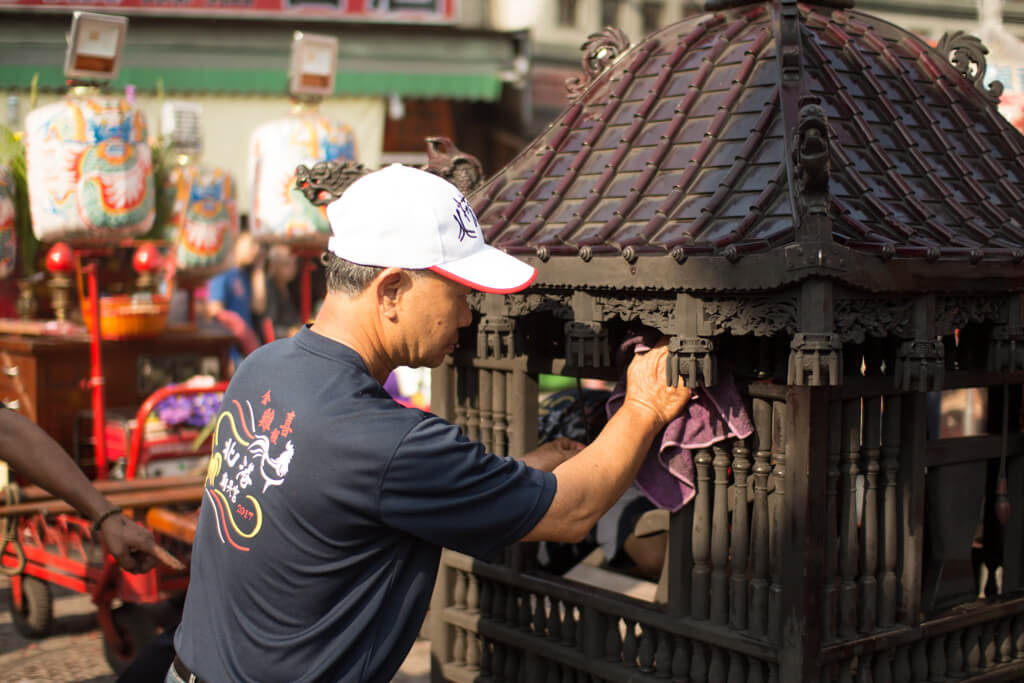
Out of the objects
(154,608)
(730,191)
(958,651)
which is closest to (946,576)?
(958,651)

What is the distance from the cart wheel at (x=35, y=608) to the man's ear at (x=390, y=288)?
13.3 ft

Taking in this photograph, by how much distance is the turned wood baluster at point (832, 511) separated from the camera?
276 centimetres

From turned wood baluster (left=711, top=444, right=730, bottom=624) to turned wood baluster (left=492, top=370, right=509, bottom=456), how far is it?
803 millimetres

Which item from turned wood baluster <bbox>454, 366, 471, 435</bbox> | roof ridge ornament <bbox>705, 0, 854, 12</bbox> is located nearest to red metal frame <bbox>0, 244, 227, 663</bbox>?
turned wood baluster <bbox>454, 366, 471, 435</bbox>

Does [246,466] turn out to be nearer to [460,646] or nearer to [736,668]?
[736,668]

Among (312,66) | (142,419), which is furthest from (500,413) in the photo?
(312,66)

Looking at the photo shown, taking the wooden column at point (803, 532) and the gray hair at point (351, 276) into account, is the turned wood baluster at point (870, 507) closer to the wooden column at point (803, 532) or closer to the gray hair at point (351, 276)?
the wooden column at point (803, 532)

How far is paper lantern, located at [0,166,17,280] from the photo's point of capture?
19.3 ft

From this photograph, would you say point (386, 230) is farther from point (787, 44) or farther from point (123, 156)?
point (123, 156)

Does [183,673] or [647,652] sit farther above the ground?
[183,673]

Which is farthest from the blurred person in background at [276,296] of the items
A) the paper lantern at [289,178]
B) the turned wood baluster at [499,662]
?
the turned wood baluster at [499,662]

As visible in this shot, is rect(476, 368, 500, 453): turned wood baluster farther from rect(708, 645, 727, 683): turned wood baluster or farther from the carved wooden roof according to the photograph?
rect(708, 645, 727, 683): turned wood baluster

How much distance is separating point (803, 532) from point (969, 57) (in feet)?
5.96

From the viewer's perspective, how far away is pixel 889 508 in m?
2.88
